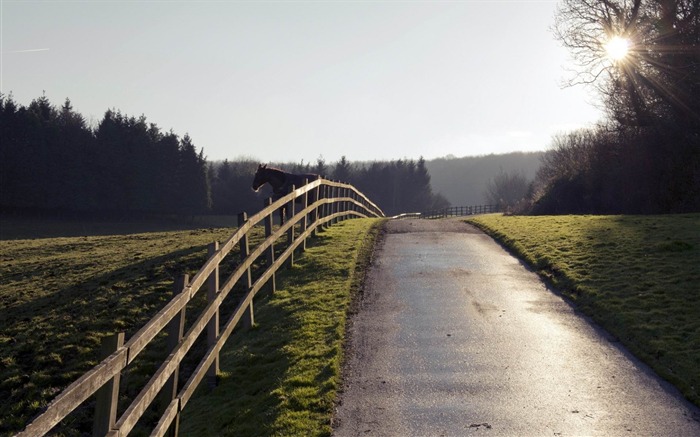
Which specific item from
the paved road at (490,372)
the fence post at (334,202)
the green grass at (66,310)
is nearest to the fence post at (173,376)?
the paved road at (490,372)

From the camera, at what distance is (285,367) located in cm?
885

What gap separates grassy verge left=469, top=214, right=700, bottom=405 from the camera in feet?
30.3

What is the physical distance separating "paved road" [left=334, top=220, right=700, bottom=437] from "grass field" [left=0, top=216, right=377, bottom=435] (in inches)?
25.3

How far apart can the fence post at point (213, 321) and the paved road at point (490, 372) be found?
5.82 feet

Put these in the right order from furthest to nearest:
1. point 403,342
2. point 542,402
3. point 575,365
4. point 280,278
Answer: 1. point 280,278
2. point 403,342
3. point 575,365
4. point 542,402

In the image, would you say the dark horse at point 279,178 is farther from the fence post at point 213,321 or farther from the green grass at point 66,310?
the fence post at point 213,321

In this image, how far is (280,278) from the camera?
14164mm

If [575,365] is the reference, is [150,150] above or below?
above

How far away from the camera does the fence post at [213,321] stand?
8.40m

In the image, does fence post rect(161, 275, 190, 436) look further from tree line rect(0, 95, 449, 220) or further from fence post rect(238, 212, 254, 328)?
tree line rect(0, 95, 449, 220)

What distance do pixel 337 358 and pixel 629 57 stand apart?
31.0 metres

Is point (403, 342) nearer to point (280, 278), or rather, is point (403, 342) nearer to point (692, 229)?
point (280, 278)

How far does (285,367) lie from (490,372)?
105 inches

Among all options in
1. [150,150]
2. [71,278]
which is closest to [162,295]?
[71,278]
